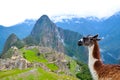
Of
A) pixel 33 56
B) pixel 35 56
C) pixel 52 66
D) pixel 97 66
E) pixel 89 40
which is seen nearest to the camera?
pixel 97 66

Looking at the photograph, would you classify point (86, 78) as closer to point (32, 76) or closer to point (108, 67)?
point (32, 76)

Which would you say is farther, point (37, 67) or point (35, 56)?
point (35, 56)

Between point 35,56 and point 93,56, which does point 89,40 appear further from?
point 35,56

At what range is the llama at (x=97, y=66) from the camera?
17.0 m

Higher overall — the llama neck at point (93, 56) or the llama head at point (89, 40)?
the llama head at point (89, 40)

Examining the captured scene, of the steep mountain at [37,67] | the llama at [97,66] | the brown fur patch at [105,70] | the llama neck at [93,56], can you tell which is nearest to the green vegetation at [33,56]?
the steep mountain at [37,67]

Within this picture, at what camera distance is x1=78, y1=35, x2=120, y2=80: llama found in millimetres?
17048

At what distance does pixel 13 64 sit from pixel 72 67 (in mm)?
52841

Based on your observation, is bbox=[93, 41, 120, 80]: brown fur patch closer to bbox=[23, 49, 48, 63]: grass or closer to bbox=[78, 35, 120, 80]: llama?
bbox=[78, 35, 120, 80]: llama

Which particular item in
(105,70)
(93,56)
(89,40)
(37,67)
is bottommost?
(37,67)

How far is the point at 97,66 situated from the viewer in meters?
18.4

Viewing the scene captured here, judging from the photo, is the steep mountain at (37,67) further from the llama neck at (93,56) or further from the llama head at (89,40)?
the llama neck at (93,56)

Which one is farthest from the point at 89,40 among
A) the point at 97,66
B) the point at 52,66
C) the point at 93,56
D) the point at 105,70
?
the point at 52,66

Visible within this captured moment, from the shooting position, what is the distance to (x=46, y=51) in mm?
170750
